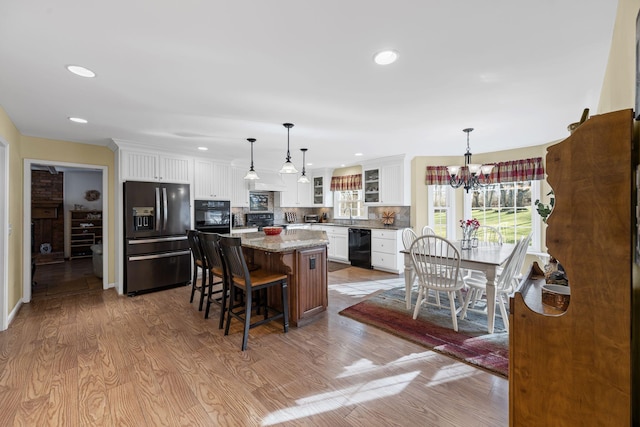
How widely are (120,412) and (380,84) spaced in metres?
3.06

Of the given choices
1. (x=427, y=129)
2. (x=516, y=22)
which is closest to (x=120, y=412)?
(x=516, y=22)

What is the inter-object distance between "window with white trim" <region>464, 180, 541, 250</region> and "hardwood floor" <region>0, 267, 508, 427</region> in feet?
11.7

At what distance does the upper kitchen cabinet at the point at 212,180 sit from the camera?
201 inches

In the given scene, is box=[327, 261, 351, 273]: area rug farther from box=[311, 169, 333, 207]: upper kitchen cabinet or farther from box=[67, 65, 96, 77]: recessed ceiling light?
box=[67, 65, 96, 77]: recessed ceiling light

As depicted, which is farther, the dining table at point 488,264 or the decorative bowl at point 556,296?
the dining table at point 488,264

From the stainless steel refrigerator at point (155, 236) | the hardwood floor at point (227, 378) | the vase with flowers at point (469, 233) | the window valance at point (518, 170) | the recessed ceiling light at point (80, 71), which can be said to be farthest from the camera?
the window valance at point (518, 170)

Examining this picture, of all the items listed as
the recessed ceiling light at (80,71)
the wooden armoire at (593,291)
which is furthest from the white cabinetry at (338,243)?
the wooden armoire at (593,291)

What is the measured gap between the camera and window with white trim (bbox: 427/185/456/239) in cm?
550

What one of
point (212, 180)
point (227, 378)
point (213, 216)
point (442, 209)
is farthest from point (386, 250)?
point (227, 378)

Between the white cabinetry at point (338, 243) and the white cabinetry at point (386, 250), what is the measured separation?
0.74m

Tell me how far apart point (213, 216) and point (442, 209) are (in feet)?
14.8

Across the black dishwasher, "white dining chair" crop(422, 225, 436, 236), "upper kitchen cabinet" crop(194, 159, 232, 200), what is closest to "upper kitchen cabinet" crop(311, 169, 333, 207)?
the black dishwasher

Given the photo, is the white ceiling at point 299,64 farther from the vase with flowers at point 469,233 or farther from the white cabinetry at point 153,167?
the vase with flowers at point 469,233

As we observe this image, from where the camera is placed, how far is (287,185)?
6.86 meters
